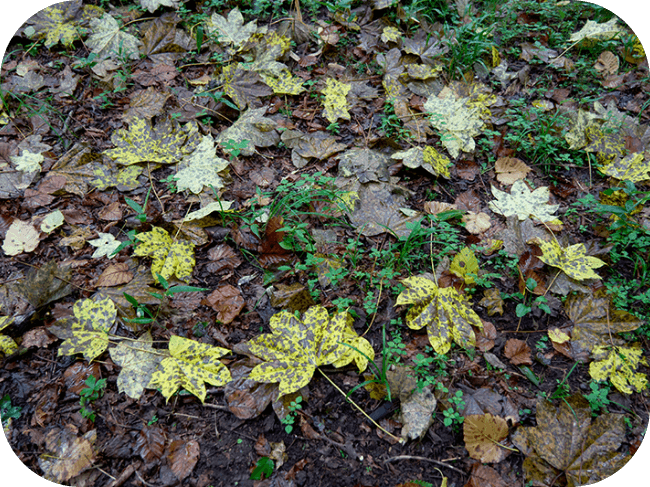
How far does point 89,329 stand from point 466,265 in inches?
79.0

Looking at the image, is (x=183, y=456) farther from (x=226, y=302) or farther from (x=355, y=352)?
(x=355, y=352)

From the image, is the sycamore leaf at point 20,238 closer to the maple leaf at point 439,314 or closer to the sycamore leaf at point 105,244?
the sycamore leaf at point 105,244

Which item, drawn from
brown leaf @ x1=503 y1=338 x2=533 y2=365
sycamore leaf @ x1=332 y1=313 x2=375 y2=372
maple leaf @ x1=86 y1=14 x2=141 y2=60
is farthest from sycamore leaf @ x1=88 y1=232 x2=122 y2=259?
brown leaf @ x1=503 y1=338 x2=533 y2=365

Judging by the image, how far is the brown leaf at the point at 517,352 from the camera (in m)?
1.87

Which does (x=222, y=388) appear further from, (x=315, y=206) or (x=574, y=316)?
(x=574, y=316)

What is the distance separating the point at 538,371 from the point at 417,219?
40.3 inches

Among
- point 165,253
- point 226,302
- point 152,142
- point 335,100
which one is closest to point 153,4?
point 152,142

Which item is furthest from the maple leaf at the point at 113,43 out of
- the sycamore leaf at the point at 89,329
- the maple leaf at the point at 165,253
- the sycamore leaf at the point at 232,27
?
the sycamore leaf at the point at 89,329

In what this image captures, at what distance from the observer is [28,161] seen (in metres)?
2.58

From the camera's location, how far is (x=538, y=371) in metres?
1.86

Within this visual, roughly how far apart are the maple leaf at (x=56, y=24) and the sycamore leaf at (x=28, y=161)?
129cm

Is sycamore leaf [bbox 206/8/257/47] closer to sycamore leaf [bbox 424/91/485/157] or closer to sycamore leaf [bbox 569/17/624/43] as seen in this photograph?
sycamore leaf [bbox 424/91/485/157]

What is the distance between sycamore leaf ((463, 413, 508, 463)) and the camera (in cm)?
160

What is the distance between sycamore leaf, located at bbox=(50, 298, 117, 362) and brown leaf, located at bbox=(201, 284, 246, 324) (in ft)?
1.58
